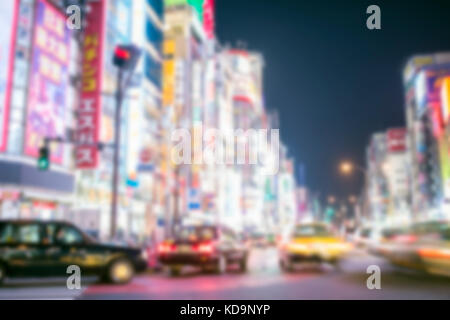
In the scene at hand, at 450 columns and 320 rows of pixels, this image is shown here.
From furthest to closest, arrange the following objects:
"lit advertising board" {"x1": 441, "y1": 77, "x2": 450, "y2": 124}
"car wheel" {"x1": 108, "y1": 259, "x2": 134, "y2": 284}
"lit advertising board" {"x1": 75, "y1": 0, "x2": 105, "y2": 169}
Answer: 1. "lit advertising board" {"x1": 441, "y1": 77, "x2": 450, "y2": 124}
2. "lit advertising board" {"x1": 75, "y1": 0, "x2": 105, "y2": 169}
3. "car wheel" {"x1": 108, "y1": 259, "x2": 134, "y2": 284}

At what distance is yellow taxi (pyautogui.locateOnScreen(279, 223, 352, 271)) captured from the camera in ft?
52.3

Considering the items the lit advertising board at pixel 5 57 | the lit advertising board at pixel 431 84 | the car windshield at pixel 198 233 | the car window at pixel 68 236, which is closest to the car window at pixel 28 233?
the car window at pixel 68 236

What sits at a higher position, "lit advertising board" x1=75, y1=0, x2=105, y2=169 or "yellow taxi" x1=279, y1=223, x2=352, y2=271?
"lit advertising board" x1=75, y1=0, x2=105, y2=169

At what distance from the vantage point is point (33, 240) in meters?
12.4

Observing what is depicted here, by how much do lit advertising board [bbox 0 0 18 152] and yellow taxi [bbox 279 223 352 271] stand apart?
18.0m

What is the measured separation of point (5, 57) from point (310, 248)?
2079 cm

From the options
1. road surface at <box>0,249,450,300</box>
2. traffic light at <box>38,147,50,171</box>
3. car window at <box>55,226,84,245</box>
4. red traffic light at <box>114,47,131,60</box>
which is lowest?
road surface at <box>0,249,450,300</box>

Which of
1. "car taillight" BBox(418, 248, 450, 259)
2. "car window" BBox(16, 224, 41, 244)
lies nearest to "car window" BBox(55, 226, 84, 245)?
"car window" BBox(16, 224, 41, 244)

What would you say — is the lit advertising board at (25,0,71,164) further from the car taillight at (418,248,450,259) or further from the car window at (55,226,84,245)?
the car taillight at (418,248,450,259)

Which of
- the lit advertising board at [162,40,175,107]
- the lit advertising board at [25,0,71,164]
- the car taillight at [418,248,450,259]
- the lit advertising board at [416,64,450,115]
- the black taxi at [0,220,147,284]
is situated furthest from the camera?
the lit advertising board at [416,64,450,115]

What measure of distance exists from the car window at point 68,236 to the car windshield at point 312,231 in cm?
745

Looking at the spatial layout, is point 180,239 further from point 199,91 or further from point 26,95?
point 199,91

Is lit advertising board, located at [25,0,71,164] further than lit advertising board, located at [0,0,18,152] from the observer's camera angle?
Yes

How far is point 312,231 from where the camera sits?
17.2 meters
